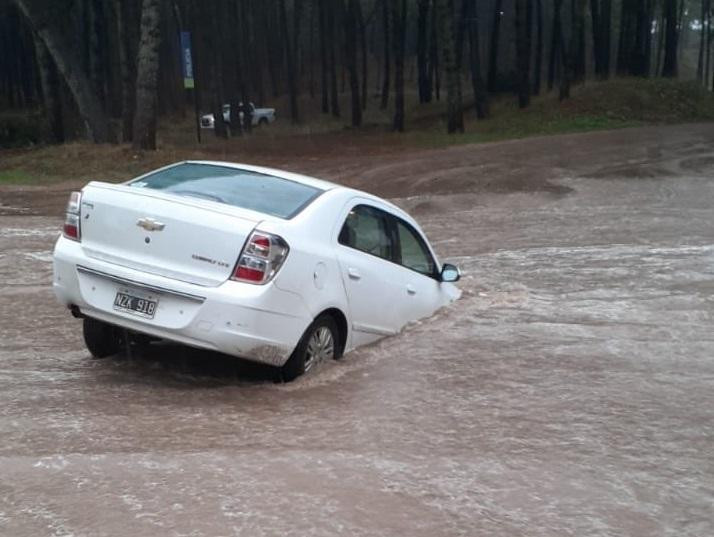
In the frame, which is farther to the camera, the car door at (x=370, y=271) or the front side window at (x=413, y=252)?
the front side window at (x=413, y=252)

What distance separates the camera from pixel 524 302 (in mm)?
10469

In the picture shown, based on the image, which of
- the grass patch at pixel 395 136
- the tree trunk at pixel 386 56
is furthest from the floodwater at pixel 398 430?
the tree trunk at pixel 386 56

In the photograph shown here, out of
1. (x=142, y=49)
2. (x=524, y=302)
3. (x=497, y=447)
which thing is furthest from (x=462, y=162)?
(x=497, y=447)

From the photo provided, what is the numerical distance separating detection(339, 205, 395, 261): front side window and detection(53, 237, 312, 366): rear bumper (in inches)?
35.7

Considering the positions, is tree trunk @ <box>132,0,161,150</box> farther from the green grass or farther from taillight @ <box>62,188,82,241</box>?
taillight @ <box>62,188,82,241</box>

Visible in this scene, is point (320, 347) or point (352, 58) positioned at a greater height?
point (352, 58)

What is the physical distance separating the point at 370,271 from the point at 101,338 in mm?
2010

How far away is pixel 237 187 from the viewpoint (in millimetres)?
7219

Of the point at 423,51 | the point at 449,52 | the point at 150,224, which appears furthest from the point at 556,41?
the point at 150,224

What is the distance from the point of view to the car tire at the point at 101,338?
7.37 m

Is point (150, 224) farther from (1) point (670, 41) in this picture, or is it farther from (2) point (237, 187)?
(1) point (670, 41)

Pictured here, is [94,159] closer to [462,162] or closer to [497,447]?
[462,162]

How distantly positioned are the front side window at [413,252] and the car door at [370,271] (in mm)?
180

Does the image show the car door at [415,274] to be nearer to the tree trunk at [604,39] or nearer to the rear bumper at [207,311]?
the rear bumper at [207,311]
